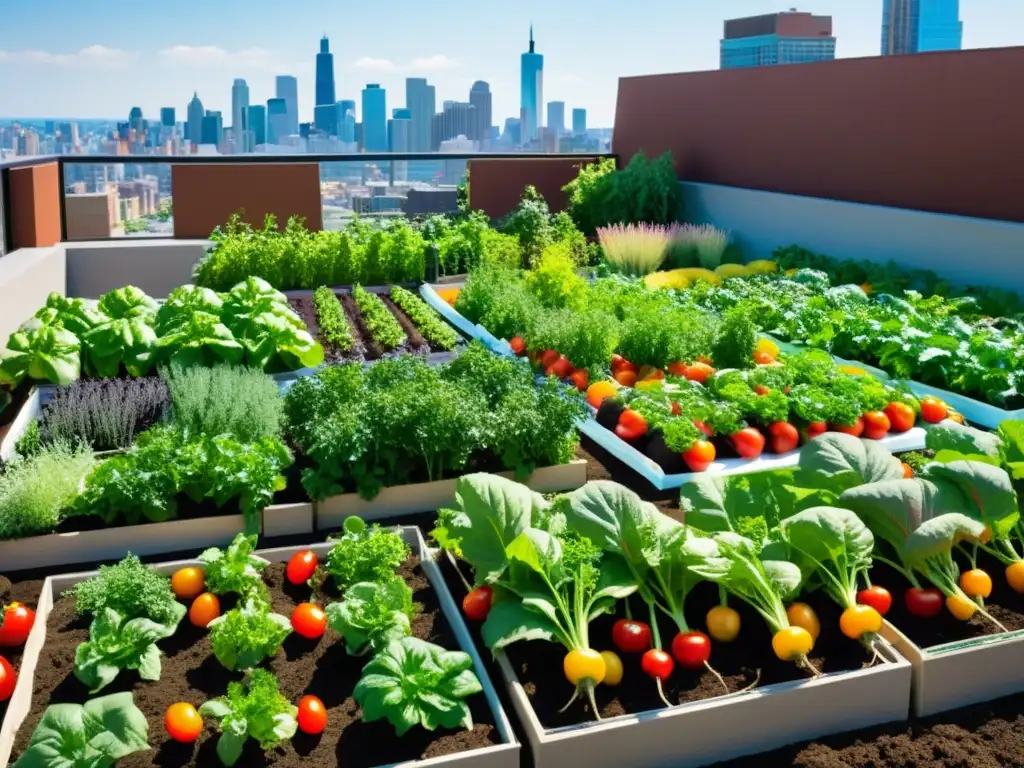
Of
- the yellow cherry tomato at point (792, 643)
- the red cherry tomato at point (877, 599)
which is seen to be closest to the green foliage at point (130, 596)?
the yellow cherry tomato at point (792, 643)

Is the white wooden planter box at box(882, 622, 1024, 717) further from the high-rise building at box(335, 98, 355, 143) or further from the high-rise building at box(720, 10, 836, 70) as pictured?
the high-rise building at box(335, 98, 355, 143)

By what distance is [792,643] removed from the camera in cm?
298

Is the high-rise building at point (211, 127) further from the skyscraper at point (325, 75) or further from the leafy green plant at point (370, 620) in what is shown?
the leafy green plant at point (370, 620)

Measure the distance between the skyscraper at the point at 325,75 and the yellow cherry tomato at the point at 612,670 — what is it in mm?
100927

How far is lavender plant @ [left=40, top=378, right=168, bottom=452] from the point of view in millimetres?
4902

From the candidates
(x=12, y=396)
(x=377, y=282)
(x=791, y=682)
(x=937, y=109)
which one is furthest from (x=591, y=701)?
(x=937, y=109)

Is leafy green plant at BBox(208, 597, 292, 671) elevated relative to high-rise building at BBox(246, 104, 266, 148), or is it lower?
lower

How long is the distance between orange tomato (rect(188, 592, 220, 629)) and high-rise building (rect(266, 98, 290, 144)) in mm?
80974

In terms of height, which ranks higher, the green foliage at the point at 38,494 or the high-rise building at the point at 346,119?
the high-rise building at the point at 346,119

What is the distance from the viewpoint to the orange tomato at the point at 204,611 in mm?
3262

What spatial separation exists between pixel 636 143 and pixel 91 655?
36.7ft

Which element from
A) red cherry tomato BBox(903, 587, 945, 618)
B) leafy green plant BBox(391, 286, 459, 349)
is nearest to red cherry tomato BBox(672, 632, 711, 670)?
red cherry tomato BBox(903, 587, 945, 618)

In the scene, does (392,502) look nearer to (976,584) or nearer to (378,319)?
(976,584)

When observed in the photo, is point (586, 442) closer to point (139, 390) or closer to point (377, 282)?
point (139, 390)
